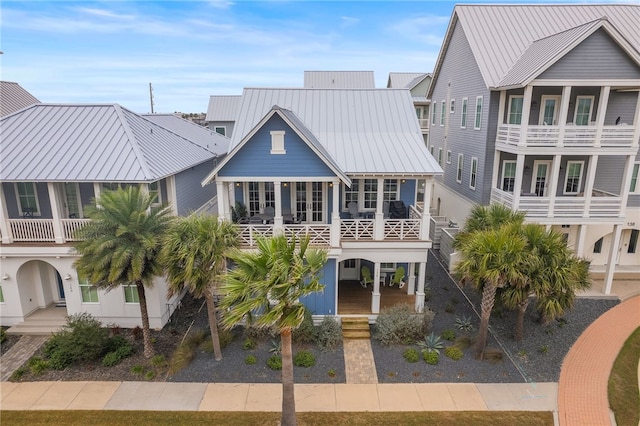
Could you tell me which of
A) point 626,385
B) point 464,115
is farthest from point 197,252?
point 464,115

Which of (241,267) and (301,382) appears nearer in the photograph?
(241,267)

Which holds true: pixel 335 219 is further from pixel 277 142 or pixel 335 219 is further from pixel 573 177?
pixel 573 177

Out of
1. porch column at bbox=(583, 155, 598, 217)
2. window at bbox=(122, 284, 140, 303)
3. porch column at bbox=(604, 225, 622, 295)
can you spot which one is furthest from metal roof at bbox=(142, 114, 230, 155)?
porch column at bbox=(604, 225, 622, 295)

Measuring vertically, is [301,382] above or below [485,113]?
below

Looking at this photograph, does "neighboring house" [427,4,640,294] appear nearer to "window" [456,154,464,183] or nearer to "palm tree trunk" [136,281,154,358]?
"window" [456,154,464,183]

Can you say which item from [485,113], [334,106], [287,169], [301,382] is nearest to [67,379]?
[301,382]

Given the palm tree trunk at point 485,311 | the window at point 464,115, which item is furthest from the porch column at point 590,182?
the palm tree trunk at point 485,311

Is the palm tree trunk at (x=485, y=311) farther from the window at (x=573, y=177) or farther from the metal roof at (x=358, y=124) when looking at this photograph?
the window at (x=573, y=177)

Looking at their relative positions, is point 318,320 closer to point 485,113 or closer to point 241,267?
point 241,267
